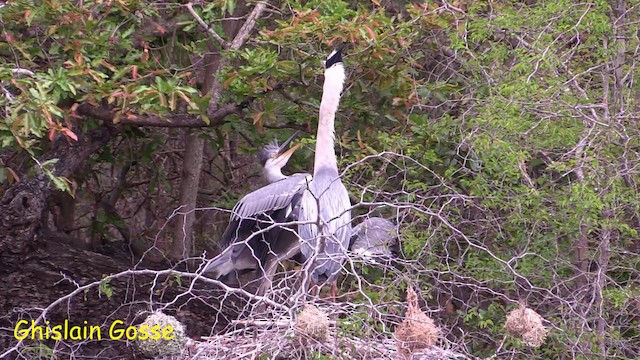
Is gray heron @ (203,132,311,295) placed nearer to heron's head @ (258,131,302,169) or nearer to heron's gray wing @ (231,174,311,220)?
heron's gray wing @ (231,174,311,220)

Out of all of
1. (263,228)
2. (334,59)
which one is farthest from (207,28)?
(263,228)

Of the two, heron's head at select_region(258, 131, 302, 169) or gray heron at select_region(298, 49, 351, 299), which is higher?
gray heron at select_region(298, 49, 351, 299)

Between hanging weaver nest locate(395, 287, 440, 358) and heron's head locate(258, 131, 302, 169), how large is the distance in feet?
9.00

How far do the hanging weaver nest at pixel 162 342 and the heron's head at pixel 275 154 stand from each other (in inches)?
105

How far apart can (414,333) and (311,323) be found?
39cm

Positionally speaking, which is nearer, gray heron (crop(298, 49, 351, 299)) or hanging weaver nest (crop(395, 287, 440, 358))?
hanging weaver nest (crop(395, 287, 440, 358))

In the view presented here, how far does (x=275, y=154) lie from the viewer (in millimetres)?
6684

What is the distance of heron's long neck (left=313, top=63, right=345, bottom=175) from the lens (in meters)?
5.69

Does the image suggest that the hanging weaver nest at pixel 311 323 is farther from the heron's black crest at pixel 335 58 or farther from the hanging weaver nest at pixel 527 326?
the heron's black crest at pixel 335 58

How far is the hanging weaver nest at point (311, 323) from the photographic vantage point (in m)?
3.73

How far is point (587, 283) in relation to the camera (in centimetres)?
501

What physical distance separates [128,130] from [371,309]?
9.28 ft

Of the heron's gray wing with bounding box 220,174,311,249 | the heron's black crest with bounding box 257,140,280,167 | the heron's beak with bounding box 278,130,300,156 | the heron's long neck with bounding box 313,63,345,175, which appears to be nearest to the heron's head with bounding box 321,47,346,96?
the heron's long neck with bounding box 313,63,345,175

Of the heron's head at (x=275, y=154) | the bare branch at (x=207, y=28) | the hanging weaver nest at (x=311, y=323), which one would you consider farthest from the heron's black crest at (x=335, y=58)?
the hanging weaver nest at (x=311, y=323)
